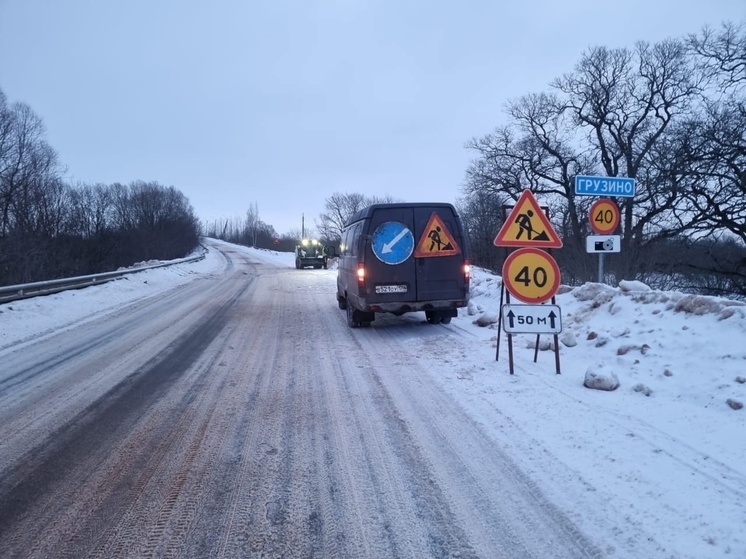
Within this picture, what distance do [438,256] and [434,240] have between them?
32 cm

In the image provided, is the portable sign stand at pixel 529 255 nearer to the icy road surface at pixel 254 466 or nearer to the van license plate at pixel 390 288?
the icy road surface at pixel 254 466

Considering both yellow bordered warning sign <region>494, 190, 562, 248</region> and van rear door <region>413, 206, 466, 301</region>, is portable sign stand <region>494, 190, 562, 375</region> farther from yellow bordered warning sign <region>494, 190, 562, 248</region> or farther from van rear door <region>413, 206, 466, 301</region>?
van rear door <region>413, 206, 466, 301</region>

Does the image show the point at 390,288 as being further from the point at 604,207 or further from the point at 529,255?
the point at 604,207

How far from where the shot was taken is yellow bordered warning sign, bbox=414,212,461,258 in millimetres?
9570

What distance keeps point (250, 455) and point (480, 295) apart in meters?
10.5

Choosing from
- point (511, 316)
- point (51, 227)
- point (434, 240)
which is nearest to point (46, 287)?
point (434, 240)

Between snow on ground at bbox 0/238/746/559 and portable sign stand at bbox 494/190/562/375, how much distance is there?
1.07 meters

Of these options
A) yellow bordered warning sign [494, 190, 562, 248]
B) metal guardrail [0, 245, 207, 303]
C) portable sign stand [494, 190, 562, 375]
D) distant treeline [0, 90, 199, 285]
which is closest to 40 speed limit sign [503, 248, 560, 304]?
portable sign stand [494, 190, 562, 375]

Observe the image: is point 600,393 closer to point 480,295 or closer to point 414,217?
point 414,217

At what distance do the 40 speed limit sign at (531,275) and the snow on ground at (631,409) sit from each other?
3.32 ft

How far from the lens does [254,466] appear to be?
13.2ft

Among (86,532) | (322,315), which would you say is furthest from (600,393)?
(322,315)

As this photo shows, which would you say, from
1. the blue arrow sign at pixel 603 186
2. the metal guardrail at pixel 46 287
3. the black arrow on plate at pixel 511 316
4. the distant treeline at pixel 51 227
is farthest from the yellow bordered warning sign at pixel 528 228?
the distant treeline at pixel 51 227

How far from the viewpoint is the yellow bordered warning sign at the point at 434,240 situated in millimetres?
9570
